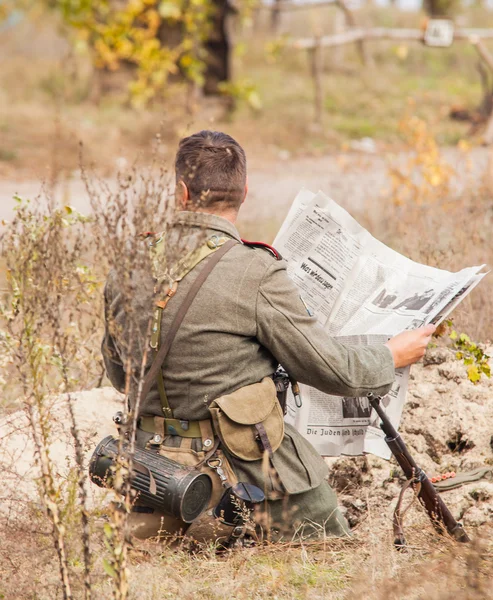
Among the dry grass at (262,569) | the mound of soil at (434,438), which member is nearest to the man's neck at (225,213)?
the dry grass at (262,569)

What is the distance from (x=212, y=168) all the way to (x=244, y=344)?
0.59 meters

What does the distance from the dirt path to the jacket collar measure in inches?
119

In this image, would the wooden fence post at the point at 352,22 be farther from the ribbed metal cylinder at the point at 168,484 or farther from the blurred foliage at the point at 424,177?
the ribbed metal cylinder at the point at 168,484

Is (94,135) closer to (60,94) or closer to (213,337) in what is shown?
(60,94)

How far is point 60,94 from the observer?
14.8m

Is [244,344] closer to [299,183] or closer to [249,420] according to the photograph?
[249,420]

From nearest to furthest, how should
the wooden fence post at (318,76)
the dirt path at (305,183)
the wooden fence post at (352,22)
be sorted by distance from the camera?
1. the dirt path at (305,183)
2. the wooden fence post at (318,76)
3. the wooden fence post at (352,22)

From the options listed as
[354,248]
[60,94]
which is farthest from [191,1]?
[354,248]

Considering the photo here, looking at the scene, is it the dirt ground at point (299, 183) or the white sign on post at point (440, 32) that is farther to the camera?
the white sign on post at point (440, 32)

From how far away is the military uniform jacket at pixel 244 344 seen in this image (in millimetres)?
2447

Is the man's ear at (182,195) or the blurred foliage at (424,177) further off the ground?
the blurred foliage at (424,177)

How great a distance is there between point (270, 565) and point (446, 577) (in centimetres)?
59

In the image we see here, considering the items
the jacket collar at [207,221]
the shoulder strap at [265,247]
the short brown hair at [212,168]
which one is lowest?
the shoulder strap at [265,247]

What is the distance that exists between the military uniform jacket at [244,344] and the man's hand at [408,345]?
44 millimetres
